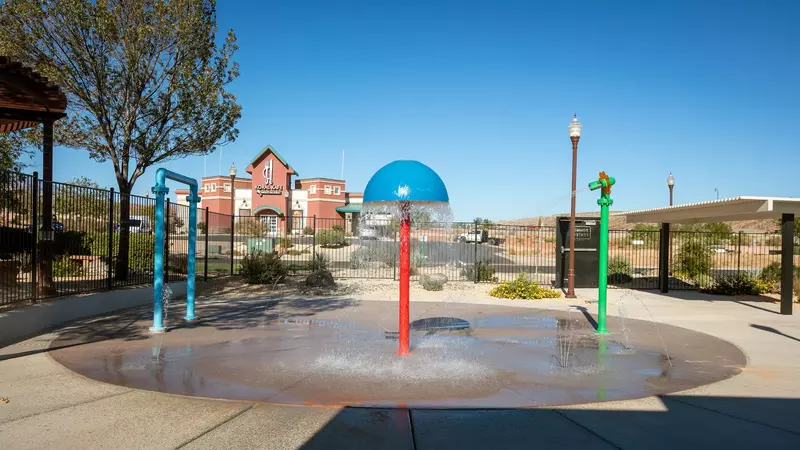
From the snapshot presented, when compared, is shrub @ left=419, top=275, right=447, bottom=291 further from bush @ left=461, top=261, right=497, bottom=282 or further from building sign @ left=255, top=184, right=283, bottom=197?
building sign @ left=255, top=184, right=283, bottom=197

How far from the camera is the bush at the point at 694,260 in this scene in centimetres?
2205

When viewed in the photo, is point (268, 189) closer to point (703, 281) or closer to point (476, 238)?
point (476, 238)

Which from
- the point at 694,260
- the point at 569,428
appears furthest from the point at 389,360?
the point at 694,260

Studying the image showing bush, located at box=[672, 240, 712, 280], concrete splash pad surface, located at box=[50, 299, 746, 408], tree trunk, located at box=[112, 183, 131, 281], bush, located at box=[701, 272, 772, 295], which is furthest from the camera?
bush, located at box=[672, 240, 712, 280]

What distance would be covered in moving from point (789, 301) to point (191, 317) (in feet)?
44.7

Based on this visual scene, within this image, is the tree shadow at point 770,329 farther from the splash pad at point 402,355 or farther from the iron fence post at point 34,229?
the iron fence post at point 34,229

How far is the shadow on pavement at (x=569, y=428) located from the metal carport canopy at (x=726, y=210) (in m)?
8.12

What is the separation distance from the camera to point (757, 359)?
8148mm

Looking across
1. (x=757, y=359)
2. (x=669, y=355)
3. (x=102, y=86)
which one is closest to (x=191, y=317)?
(x=102, y=86)

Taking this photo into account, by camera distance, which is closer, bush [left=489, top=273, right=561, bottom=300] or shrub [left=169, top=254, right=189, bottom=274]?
bush [left=489, top=273, right=561, bottom=300]

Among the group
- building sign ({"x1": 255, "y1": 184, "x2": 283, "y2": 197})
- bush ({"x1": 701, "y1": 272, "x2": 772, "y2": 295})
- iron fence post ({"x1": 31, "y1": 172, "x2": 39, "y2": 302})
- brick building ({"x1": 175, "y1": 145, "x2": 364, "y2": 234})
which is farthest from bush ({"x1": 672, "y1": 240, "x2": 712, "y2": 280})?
building sign ({"x1": 255, "y1": 184, "x2": 283, "y2": 197})

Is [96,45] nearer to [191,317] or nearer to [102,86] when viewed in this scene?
[102,86]

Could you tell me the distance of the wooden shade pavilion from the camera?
9383 millimetres

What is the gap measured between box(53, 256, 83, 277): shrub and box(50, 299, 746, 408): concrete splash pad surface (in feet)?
6.11
